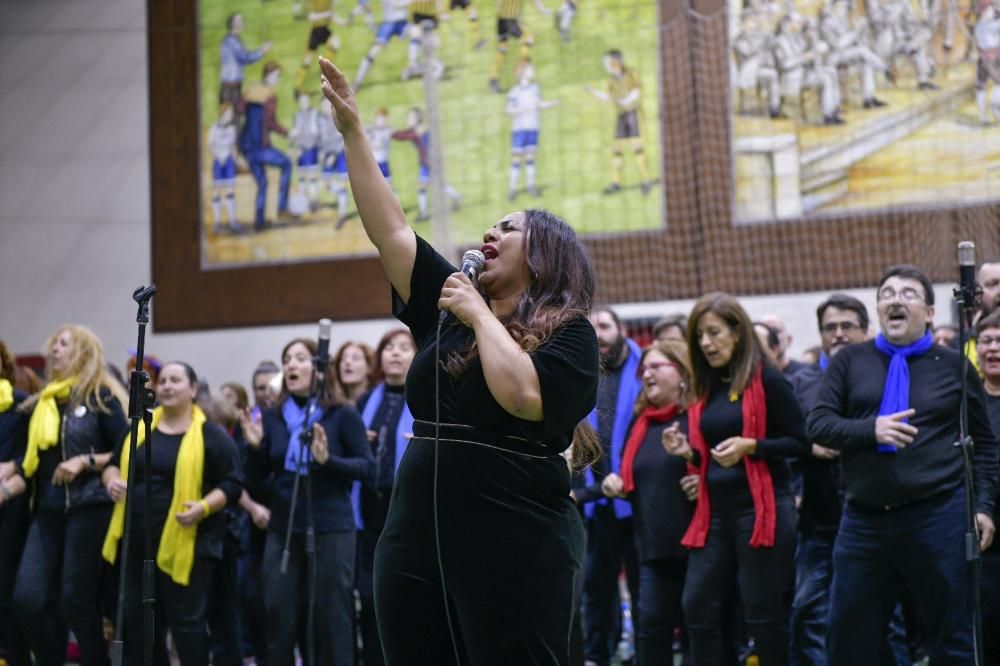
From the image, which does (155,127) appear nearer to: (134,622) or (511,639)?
(134,622)

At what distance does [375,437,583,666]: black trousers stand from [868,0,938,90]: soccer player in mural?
9651 millimetres

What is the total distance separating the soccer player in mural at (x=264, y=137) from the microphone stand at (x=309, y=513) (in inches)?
314

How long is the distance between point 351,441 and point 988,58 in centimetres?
735

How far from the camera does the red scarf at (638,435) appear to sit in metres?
6.02

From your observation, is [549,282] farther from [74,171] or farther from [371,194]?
[74,171]

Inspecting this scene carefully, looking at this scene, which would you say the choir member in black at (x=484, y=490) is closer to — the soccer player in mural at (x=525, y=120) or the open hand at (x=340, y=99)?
the open hand at (x=340, y=99)

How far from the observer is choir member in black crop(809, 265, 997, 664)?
15.8 ft

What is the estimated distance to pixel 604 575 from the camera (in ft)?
22.0

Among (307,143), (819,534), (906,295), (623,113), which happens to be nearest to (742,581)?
(819,534)

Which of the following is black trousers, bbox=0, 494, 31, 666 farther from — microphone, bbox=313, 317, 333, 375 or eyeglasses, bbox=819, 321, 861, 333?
eyeglasses, bbox=819, 321, 861, 333

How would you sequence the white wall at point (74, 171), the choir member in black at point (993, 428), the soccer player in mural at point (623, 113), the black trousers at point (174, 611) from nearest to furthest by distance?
the choir member in black at point (993, 428) → the black trousers at point (174, 611) → the soccer player in mural at point (623, 113) → the white wall at point (74, 171)

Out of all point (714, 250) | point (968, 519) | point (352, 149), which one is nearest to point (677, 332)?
point (968, 519)

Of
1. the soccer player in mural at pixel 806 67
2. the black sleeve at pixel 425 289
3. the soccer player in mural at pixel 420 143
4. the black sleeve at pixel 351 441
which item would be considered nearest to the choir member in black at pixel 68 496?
the black sleeve at pixel 351 441

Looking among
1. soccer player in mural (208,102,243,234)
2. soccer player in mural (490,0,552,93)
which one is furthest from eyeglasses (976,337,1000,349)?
soccer player in mural (208,102,243,234)
